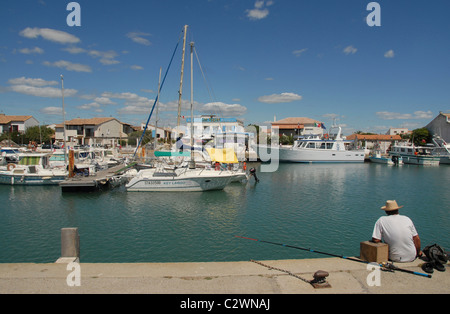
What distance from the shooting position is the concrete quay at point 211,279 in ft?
17.5

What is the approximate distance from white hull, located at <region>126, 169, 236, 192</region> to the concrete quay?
15.1 m

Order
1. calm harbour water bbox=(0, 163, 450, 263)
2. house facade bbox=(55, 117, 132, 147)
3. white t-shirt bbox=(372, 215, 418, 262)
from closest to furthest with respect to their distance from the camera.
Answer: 1. white t-shirt bbox=(372, 215, 418, 262)
2. calm harbour water bbox=(0, 163, 450, 263)
3. house facade bbox=(55, 117, 132, 147)

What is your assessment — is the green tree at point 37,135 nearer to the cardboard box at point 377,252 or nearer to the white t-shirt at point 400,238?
the cardboard box at point 377,252

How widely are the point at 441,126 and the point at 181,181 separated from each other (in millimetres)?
77558

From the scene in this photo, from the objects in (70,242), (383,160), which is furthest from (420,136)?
(70,242)

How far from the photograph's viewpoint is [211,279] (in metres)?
5.81

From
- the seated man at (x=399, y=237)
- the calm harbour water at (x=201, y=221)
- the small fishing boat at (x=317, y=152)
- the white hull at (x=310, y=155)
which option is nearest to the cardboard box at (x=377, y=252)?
the seated man at (x=399, y=237)

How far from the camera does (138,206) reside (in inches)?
723

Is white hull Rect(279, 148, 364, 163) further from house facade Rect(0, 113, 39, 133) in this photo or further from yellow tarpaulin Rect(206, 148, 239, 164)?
house facade Rect(0, 113, 39, 133)

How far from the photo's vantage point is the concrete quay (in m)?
5.34

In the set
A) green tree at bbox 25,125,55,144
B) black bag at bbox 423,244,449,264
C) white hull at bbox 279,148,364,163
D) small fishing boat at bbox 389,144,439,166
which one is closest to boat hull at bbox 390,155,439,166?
small fishing boat at bbox 389,144,439,166

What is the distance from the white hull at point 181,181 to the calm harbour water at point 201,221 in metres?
0.67
